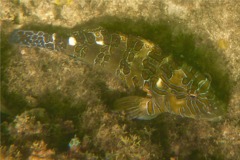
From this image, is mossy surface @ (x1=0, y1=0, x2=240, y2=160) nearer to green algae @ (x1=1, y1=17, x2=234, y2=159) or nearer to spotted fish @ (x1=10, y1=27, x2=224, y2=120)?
green algae @ (x1=1, y1=17, x2=234, y2=159)


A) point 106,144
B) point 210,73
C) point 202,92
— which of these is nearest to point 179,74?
point 202,92

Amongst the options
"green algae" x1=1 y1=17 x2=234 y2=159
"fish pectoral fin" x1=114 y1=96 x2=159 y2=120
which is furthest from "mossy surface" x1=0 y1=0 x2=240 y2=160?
"fish pectoral fin" x1=114 y1=96 x2=159 y2=120

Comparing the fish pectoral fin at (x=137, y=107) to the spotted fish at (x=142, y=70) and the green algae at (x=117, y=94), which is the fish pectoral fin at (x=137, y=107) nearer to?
the spotted fish at (x=142, y=70)

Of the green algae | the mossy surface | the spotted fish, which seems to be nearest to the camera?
the spotted fish

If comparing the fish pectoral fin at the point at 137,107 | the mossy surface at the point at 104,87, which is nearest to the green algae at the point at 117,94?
the mossy surface at the point at 104,87

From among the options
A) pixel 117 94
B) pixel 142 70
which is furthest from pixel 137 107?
pixel 142 70

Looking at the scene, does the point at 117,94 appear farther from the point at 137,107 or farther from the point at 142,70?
the point at 142,70

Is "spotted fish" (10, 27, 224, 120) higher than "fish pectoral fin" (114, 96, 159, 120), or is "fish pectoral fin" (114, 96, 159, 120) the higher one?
"spotted fish" (10, 27, 224, 120)
